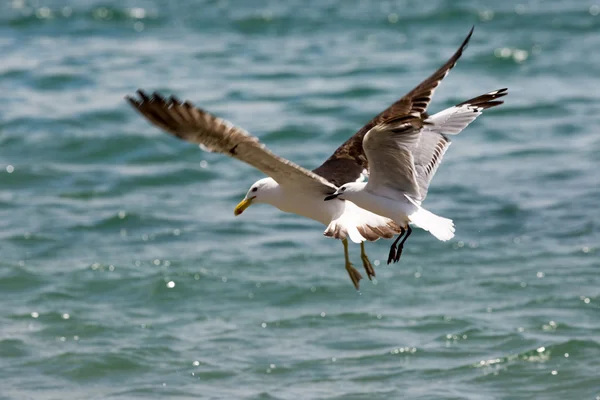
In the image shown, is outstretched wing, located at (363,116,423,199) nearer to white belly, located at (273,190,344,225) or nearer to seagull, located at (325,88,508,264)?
seagull, located at (325,88,508,264)

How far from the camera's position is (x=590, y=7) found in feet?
59.5

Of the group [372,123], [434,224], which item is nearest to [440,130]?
[372,123]

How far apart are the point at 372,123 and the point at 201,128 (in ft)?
5.56

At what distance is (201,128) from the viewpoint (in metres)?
5.66

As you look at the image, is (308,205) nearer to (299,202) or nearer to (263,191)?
(299,202)

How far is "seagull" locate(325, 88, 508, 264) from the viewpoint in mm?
5906

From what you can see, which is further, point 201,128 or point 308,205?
point 308,205

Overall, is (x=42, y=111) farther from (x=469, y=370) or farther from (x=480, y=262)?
(x=469, y=370)

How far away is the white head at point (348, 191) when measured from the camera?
6.35 meters

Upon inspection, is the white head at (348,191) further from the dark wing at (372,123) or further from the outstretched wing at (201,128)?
the dark wing at (372,123)

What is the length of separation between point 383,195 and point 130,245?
425 cm

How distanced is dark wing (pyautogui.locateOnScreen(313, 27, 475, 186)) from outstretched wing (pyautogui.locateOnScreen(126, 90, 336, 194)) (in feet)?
2.63

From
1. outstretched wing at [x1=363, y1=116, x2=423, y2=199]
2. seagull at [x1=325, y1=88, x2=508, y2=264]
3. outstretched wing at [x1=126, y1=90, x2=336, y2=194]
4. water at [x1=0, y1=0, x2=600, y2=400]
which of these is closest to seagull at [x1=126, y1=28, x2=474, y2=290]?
outstretched wing at [x1=126, y1=90, x2=336, y2=194]

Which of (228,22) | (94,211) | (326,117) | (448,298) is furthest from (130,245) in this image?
(228,22)
